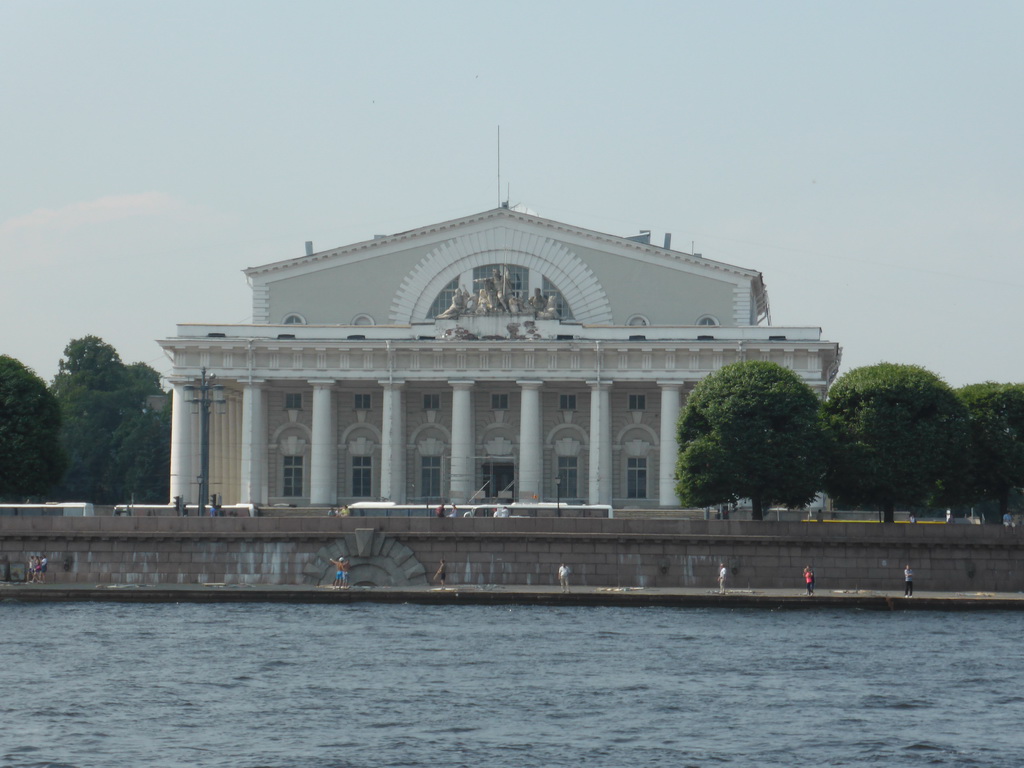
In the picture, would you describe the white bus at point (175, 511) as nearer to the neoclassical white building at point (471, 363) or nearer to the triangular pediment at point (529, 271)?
the neoclassical white building at point (471, 363)

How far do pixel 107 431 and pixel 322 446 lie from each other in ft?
131

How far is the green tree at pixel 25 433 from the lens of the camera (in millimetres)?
67375

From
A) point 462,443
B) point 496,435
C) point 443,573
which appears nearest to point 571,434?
point 496,435

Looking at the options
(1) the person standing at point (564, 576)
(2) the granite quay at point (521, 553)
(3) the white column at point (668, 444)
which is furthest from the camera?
(3) the white column at point (668, 444)

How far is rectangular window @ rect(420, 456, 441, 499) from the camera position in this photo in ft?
260

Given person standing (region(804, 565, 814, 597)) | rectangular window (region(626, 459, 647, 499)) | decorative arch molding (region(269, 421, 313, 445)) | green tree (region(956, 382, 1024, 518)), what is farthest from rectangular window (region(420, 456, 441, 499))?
person standing (region(804, 565, 814, 597))

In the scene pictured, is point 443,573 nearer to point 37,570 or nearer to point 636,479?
point 37,570

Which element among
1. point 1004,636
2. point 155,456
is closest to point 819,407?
point 1004,636

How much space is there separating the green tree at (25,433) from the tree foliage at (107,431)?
31860 mm

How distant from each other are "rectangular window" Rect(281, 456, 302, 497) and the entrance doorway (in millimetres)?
7724

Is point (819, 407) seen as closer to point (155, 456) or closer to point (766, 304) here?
point (766, 304)

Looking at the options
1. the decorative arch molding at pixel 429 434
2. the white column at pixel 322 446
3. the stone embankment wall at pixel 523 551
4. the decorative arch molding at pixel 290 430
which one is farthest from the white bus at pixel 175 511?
the decorative arch molding at pixel 429 434

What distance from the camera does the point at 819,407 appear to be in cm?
6319

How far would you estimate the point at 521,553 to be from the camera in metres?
55.9
